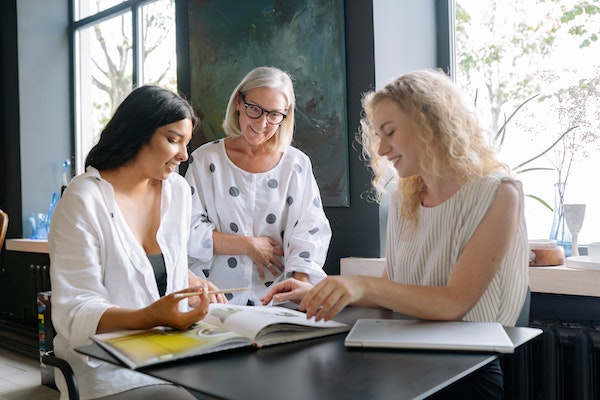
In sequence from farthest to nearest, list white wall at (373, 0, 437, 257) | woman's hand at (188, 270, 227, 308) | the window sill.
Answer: white wall at (373, 0, 437, 257) → the window sill → woman's hand at (188, 270, 227, 308)

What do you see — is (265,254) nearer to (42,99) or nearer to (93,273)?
(93,273)

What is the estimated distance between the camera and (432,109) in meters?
1.62

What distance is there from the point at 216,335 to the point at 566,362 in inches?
60.1

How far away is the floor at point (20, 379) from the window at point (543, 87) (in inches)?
110

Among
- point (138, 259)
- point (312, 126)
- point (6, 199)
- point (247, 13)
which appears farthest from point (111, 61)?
point (138, 259)

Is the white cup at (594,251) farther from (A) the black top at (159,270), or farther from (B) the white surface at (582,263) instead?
(A) the black top at (159,270)

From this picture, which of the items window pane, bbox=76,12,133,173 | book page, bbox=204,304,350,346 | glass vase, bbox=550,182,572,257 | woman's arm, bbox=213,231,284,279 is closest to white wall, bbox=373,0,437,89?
glass vase, bbox=550,182,572,257

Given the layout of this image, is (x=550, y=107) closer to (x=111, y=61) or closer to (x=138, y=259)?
(x=138, y=259)

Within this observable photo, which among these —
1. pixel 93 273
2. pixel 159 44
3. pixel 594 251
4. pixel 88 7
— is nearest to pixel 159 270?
pixel 93 273

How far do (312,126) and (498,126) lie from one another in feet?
2.85

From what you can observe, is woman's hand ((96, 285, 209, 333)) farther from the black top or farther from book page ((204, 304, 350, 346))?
the black top

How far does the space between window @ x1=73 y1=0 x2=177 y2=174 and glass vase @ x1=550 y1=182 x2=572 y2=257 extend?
2.77 meters

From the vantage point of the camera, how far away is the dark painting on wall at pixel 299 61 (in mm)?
2883

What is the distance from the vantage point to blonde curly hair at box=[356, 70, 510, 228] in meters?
1.59
